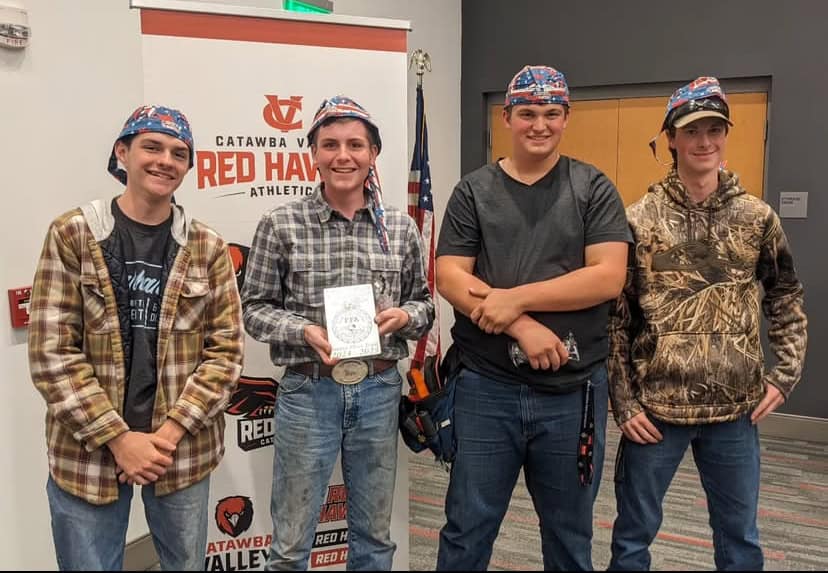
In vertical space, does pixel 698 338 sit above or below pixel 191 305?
below

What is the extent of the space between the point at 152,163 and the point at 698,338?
4.85ft

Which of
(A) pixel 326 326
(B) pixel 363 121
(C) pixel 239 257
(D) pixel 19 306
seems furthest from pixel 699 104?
(D) pixel 19 306

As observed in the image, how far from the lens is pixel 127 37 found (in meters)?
2.60

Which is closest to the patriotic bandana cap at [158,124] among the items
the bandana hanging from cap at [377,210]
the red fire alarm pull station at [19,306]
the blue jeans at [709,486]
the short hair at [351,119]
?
the short hair at [351,119]

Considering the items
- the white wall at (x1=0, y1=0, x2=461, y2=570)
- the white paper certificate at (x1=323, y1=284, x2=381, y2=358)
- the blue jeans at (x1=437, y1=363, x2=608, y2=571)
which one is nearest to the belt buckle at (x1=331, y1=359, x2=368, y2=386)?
the white paper certificate at (x1=323, y1=284, x2=381, y2=358)

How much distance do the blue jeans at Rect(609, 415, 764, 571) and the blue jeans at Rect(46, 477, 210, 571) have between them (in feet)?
3.83

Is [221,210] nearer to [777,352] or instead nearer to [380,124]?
[380,124]

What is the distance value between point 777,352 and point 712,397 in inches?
13.6

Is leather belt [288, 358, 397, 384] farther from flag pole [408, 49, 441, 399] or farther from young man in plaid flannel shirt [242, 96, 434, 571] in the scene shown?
flag pole [408, 49, 441, 399]

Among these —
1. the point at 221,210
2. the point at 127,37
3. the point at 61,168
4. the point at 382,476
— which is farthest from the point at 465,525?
the point at 127,37

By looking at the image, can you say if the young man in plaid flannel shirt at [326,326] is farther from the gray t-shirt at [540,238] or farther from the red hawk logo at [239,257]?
the red hawk logo at [239,257]

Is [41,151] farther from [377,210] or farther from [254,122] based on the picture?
[377,210]

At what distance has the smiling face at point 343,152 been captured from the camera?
187 cm

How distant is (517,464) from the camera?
74.2 inches
